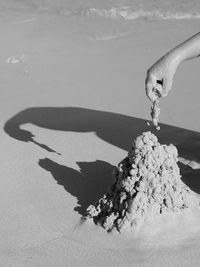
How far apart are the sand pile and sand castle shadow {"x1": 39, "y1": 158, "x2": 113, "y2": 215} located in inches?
11.0

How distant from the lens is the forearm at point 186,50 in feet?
11.0

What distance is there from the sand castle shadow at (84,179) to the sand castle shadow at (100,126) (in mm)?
385

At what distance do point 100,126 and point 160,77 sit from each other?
155 centimetres

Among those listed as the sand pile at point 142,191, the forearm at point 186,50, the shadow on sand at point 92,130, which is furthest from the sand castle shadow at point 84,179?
the forearm at point 186,50

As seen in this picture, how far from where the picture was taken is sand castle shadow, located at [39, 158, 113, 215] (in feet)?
11.5

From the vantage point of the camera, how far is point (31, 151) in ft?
14.0

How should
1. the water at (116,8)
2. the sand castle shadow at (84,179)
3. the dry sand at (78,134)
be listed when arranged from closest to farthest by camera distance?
the dry sand at (78,134), the sand castle shadow at (84,179), the water at (116,8)

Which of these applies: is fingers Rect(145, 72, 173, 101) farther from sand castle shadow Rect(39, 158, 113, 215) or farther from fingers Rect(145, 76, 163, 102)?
sand castle shadow Rect(39, 158, 113, 215)

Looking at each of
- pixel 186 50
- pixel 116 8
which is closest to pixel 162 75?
pixel 186 50

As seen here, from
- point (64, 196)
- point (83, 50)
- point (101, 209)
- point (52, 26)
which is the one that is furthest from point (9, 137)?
point (52, 26)

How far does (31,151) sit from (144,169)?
138cm

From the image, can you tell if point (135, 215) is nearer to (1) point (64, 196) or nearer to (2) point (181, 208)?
(2) point (181, 208)

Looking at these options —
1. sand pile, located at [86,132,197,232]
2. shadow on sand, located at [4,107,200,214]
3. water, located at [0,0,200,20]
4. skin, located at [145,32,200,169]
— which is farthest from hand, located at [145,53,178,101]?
water, located at [0,0,200,20]

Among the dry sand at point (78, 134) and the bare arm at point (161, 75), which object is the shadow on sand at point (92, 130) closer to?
the dry sand at point (78, 134)
